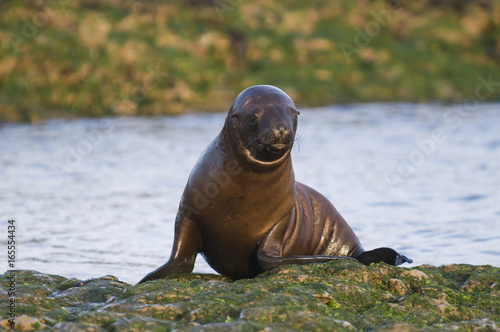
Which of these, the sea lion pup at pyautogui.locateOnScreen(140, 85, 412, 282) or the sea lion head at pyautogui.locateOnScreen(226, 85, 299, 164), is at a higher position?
the sea lion head at pyautogui.locateOnScreen(226, 85, 299, 164)

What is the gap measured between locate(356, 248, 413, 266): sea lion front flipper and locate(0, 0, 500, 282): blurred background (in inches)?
93.7

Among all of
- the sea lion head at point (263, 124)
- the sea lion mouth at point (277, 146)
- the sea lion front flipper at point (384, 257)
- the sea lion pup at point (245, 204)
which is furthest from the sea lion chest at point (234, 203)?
the sea lion front flipper at point (384, 257)

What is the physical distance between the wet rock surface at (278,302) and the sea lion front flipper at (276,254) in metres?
0.13

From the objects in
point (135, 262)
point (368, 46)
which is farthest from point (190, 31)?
point (135, 262)

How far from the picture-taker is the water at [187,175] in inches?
374

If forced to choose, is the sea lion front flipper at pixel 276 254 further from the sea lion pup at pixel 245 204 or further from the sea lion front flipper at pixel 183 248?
the sea lion front flipper at pixel 183 248

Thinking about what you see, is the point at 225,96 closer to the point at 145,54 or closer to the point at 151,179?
the point at 145,54

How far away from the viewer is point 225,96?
25328 mm

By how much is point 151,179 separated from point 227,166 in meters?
8.87

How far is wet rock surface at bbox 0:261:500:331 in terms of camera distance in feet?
15.3

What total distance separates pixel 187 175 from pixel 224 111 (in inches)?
366

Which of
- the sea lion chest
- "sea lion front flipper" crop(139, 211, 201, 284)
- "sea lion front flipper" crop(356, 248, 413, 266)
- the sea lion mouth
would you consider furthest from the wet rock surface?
the sea lion mouth

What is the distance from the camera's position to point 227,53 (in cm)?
2752

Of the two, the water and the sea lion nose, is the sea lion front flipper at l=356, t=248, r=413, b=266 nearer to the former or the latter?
the sea lion nose
